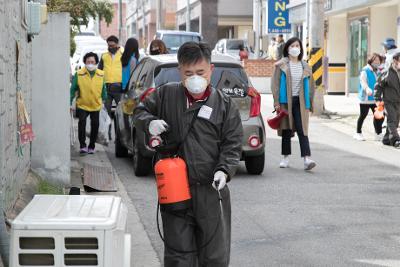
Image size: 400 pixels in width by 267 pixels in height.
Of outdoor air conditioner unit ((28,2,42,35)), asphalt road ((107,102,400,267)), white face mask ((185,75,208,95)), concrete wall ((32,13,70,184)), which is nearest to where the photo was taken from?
white face mask ((185,75,208,95))

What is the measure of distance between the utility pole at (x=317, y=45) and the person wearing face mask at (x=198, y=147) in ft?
54.4

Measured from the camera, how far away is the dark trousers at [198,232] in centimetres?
523

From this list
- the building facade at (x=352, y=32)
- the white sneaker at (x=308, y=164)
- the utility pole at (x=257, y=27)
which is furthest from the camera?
the utility pole at (x=257, y=27)

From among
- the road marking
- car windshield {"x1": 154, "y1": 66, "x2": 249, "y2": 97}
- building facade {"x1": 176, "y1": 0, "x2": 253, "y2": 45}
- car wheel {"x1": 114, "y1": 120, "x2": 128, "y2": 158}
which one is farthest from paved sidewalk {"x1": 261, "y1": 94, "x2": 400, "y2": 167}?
building facade {"x1": 176, "y1": 0, "x2": 253, "y2": 45}

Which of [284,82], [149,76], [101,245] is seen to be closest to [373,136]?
[284,82]

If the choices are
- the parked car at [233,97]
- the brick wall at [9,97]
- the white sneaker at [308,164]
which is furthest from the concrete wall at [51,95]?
the white sneaker at [308,164]

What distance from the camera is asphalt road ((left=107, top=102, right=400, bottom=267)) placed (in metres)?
7.46

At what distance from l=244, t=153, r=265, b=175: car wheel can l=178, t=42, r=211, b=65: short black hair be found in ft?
21.9

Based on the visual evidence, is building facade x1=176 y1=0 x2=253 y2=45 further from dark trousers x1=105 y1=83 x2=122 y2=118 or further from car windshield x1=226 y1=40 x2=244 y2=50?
dark trousers x1=105 y1=83 x2=122 y2=118

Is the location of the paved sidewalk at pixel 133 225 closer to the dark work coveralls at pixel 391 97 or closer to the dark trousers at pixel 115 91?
the dark trousers at pixel 115 91

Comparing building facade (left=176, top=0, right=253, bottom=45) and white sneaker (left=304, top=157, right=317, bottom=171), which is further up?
building facade (left=176, top=0, right=253, bottom=45)

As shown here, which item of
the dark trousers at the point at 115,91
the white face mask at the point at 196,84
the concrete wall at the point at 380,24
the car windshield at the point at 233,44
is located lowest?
the dark trousers at the point at 115,91

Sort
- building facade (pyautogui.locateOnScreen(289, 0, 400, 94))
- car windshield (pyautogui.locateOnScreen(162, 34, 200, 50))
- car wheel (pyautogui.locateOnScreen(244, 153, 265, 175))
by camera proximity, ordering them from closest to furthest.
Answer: car wheel (pyautogui.locateOnScreen(244, 153, 265, 175))
building facade (pyautogui.locateOnScreen(289, 0, 400, 94))
car windshield (pyautogui.locateOnScreen(162, 34, 200, 50))

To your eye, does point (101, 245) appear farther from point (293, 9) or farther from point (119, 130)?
point (293, 9)
